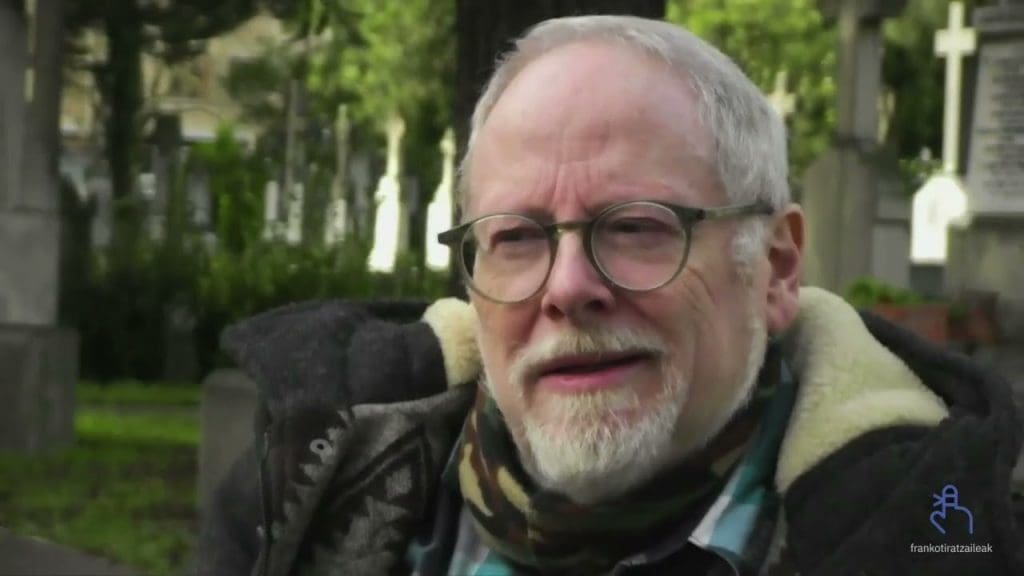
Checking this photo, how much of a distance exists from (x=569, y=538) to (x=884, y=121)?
3498 cm

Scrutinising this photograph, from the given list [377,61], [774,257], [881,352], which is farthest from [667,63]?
[377,61]

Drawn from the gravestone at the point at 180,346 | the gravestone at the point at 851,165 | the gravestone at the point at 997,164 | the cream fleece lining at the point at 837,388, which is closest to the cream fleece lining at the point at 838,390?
the cream fleece lining at the point at 837,388

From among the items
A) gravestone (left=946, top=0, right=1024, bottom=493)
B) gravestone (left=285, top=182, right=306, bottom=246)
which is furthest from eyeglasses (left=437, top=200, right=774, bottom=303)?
gravestone (left=285, top=182, right=306, bottom=246)

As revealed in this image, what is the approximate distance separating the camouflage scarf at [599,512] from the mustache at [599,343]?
6.7 inches

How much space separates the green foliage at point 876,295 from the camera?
9.17m

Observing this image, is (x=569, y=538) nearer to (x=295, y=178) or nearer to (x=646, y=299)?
(x=646, y=299)

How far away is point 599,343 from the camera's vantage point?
2195 millimetres

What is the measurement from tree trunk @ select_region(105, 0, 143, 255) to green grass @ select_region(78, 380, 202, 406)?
1.14 meters

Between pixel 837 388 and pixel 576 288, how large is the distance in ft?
1.16

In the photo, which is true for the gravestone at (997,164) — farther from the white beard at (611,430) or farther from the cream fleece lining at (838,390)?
the white beard at (611,430)

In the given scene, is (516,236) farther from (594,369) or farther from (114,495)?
(114,495)

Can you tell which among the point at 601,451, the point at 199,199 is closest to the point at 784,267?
the point at 601,451

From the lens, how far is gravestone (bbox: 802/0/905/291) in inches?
544

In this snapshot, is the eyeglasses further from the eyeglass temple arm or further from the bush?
the bush
